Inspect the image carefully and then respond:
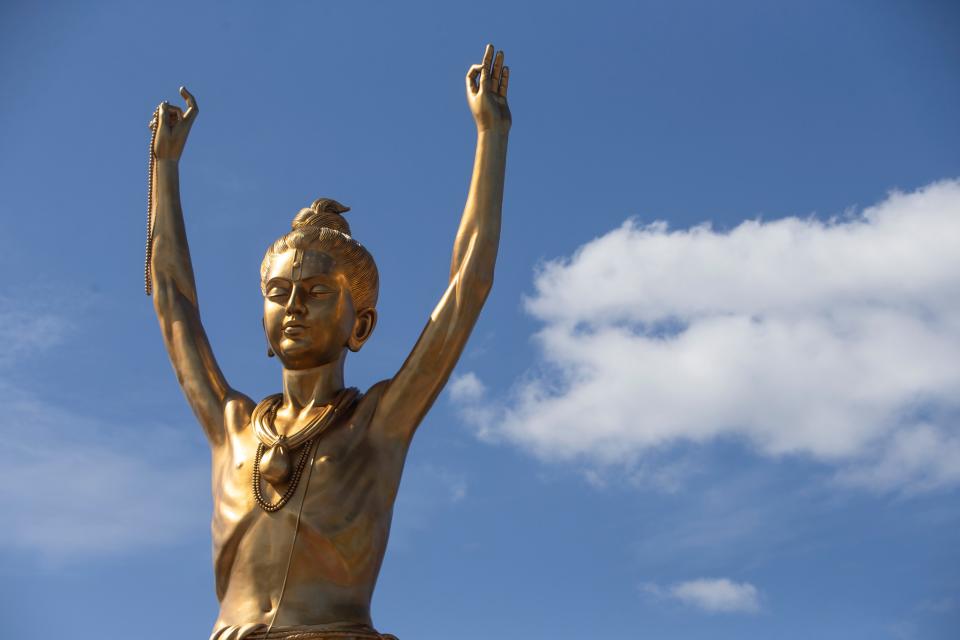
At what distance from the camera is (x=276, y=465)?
25.8 feet

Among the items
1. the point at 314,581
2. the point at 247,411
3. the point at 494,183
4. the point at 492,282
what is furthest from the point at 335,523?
the point at 494,183

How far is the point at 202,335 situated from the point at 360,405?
1.28 meters

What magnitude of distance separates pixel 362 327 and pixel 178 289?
128 cm

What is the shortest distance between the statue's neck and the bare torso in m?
0.29

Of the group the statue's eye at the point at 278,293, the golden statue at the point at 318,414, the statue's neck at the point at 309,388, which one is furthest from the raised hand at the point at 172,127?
the statue's neck at the point at 309,388

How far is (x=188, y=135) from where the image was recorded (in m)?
9.50

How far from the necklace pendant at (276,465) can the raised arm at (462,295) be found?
55cm

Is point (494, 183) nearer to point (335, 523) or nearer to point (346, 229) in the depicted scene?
point (346, 229)

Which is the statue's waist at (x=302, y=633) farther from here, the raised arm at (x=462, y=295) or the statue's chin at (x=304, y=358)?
the statue's chin at (x=304, y=358)

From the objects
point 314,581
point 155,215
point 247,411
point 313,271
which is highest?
point 155,215

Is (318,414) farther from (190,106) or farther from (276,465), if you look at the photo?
(190,106)

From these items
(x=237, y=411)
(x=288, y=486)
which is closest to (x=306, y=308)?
(x=237, y=411)

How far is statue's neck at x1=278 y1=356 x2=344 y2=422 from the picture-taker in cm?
837

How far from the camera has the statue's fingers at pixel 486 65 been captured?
870 centimetres
